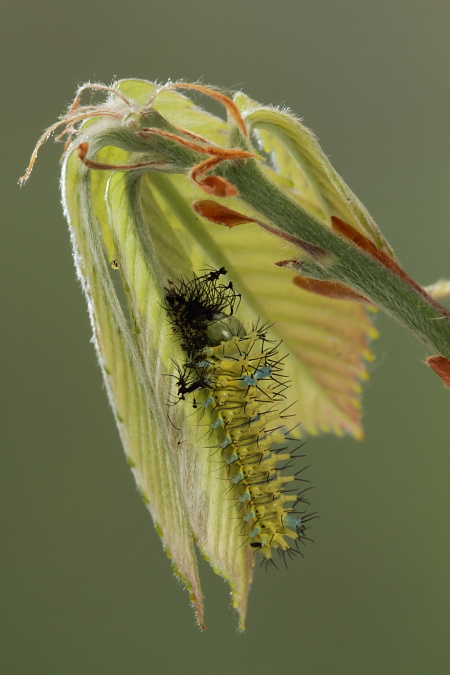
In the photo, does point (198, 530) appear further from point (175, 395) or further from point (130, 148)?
point (130, 148)

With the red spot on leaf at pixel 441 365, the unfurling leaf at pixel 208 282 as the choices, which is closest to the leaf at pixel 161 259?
the unfurling leaf at pixel 208 282

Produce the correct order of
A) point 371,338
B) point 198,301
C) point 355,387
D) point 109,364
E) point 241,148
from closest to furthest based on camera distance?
point 241,148 < point 109,364 < point 198,301 < point 371,338 < point 355,387

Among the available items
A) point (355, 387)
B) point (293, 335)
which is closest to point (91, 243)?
point (293, 335)

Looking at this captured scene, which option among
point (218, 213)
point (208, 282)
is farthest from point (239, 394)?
point (218, 213)

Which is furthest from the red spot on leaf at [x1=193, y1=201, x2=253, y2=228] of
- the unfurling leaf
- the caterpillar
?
the caterpillar

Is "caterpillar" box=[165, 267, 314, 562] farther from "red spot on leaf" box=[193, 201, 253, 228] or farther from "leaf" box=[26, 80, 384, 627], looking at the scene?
"red spot on leaf" box=[193, 201, 253, 228]

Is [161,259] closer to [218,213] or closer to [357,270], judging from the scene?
[218,213]

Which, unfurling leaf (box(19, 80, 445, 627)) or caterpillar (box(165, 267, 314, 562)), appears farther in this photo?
caterpillar (box(165, 267, 314, 562))
